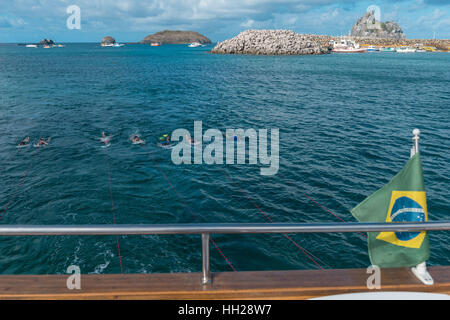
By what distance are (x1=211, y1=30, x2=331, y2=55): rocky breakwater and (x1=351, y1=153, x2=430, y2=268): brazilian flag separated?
149 metres

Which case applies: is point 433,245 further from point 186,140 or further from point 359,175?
point 186,140

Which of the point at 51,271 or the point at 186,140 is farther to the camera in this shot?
the point at 186,140

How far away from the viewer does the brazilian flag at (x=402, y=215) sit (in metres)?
Result: 3.73

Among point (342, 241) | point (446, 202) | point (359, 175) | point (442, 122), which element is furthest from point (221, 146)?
point (442, 122)

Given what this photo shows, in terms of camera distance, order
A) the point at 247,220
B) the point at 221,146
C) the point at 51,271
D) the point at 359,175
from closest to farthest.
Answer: the point at 51,271, the point at 247,220, the point at 359,175, the point at 221,146

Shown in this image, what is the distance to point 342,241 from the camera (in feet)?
41.0

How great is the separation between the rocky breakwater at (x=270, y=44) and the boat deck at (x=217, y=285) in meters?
150

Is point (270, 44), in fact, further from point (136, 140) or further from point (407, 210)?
point (407, 210)

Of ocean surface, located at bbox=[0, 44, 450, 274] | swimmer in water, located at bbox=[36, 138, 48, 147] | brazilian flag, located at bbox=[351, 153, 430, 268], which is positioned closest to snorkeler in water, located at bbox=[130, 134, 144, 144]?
ocean surface, located at bbox=[0, 44, 450, 274]

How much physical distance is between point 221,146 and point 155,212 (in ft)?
35.9

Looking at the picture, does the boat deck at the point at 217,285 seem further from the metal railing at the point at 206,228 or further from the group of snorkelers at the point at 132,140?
the group of snorkelers at the point at 132,140

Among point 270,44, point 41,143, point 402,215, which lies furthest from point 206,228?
point 270,44

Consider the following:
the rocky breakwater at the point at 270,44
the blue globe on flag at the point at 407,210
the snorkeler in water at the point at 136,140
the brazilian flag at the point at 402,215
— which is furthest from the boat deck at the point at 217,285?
the rocky breakwater at the point at 270,44
